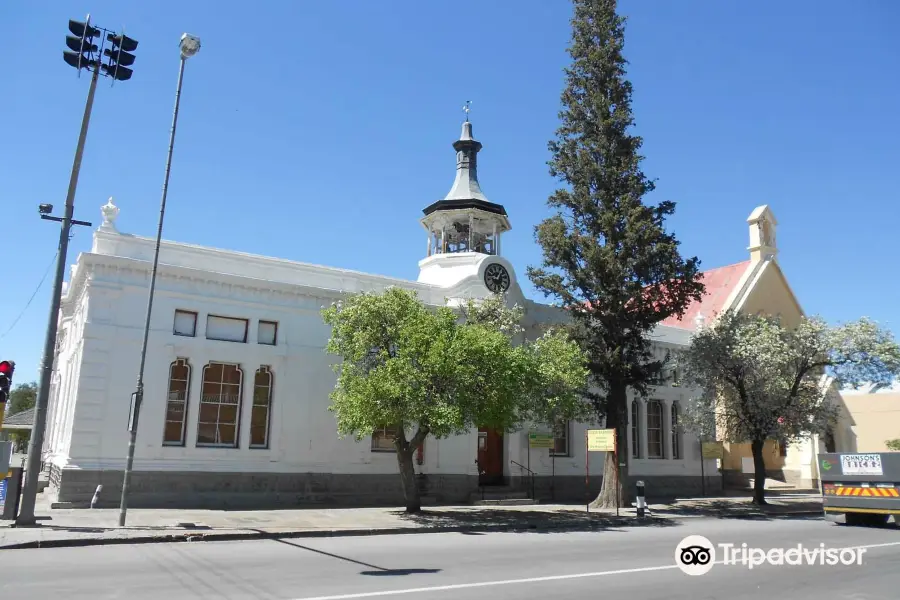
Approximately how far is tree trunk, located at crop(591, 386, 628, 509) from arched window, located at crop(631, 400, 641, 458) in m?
6.94

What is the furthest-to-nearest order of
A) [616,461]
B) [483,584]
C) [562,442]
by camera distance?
1. [562,442]
2. [616,461]
3. [483,584]

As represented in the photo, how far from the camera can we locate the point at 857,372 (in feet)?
81.1

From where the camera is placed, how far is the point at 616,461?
23203 millimetres

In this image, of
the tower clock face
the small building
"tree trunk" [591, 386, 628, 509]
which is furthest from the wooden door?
the small building

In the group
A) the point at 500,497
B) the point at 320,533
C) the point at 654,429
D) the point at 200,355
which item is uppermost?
the point at 200,355

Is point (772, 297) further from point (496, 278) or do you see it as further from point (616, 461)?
point (616, 461)

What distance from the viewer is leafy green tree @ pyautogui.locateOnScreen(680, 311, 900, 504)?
24.4 m

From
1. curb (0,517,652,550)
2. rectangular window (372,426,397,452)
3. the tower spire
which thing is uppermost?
the tower spire

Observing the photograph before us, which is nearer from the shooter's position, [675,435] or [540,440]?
[540,440]

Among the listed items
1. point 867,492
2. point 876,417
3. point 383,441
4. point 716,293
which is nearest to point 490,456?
point 383,441

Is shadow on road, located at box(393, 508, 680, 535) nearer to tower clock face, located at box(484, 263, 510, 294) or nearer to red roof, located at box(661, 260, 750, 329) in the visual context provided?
tower clock face, located at box(484, 263, 510, 294)

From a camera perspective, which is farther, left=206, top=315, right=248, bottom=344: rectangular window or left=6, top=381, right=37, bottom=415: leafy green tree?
left=6, top=381, right=37, bottom=415: leafy green tree

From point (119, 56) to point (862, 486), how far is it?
2109 centimetres

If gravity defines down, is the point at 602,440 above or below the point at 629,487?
above
